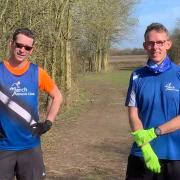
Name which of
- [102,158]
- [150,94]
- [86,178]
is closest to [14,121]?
[150,94]

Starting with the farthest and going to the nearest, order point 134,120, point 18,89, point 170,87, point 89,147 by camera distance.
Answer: point 89,147 < point 18,89 < point 134,120 < point 170,87

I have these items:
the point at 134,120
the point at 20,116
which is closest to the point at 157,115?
the point at 134,120

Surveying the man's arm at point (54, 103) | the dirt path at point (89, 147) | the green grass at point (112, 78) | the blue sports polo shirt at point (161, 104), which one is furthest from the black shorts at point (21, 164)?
the green grass at point (112, 78)

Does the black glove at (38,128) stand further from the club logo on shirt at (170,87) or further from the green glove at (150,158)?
the club logo on shirt at (170,87)

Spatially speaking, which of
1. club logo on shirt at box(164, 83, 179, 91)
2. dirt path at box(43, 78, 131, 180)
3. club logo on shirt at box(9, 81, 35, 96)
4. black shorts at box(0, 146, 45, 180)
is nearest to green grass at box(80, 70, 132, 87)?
dirt path at box(43, 78, 131, 180)

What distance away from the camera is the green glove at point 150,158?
13.4 feet

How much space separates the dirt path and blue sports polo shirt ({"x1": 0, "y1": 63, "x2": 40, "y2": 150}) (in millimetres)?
3406

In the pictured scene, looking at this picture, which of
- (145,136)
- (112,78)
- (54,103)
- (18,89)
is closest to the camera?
(145,136)

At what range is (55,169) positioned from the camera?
8625 millimetres

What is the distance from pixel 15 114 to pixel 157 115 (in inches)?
50.9

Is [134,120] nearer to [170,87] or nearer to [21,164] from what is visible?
[170,87]

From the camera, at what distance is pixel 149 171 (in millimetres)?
4266

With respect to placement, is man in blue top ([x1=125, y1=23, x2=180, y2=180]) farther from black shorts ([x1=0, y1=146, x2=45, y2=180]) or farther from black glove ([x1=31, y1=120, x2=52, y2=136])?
black shorts ([x1=0, y1=146, x2=45, y2=180])

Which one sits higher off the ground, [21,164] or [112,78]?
[21,164]
